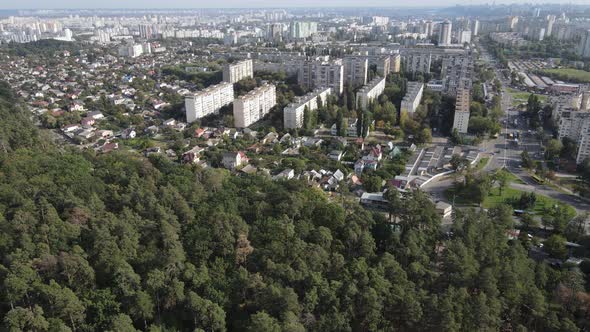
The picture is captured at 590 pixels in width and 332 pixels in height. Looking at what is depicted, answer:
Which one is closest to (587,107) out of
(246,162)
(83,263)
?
(246,162)

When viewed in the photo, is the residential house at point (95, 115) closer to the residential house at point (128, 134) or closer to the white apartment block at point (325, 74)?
the residential house at point (128, 134)

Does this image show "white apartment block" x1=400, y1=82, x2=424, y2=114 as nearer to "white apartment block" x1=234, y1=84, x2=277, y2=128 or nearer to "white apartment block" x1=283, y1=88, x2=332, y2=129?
"white apartment block" x1=283, y1=88, x2=332, y2=129

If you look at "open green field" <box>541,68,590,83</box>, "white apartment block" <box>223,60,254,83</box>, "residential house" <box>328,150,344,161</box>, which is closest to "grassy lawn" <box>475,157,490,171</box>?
"residential house" <box>328,150,344,161</box>

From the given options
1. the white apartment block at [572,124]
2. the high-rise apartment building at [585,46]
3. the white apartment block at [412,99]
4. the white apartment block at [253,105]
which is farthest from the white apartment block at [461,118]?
the high-rise apartment building at [585,46]

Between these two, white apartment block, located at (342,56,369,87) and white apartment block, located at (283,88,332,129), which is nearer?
white apartment block, located at (283,88,332,129)

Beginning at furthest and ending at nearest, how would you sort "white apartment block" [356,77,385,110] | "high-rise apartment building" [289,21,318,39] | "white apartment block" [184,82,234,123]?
"high-rise apartment building" [289,21,318,39], "white apartment block" [356,77,385,110], "white apartment block" [184,82,234,123]

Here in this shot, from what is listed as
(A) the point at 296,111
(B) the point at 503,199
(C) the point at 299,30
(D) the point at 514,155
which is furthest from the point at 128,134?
(C) the point at 299,30
